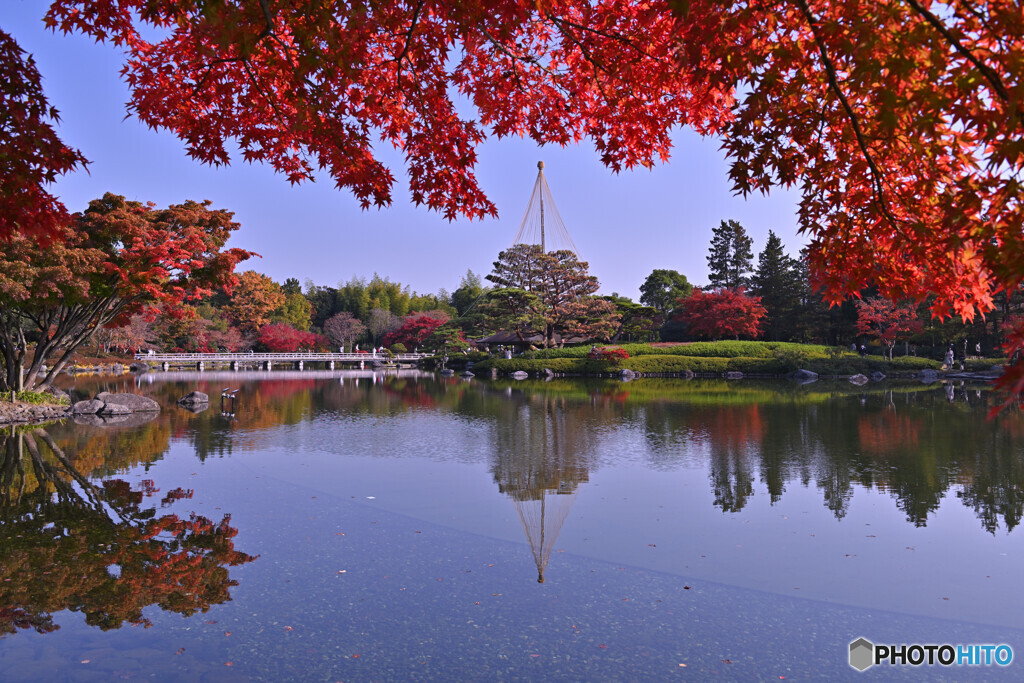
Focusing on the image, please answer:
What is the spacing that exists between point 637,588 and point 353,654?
1998 mm

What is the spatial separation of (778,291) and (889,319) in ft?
32.5

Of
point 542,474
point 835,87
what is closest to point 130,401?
point 542,474

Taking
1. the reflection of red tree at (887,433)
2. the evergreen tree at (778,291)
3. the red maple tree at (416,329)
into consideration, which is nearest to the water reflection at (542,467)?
the reflection of red tree at (887,433)

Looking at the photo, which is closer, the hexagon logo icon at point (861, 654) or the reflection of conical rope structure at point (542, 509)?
the hexagon logo icon at point (861, 654)

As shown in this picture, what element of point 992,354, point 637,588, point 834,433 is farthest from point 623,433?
point 992,354

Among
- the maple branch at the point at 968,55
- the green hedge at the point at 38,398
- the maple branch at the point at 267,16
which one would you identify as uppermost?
the maple branch at the point at 267,16

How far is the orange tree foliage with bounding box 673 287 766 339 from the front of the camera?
38.8 meters

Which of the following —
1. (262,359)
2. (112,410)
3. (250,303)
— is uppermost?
(250,303)

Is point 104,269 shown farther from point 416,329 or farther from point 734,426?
point 416,329

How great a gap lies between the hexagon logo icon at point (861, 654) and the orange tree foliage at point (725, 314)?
37.0 m

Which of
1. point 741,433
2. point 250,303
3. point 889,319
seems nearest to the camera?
point 741,433

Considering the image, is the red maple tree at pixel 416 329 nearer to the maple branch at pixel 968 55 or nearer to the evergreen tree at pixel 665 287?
the evergreen tree at pixel 665 287

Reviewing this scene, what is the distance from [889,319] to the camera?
32562 millimetres

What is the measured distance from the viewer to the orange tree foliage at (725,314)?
127 feet
